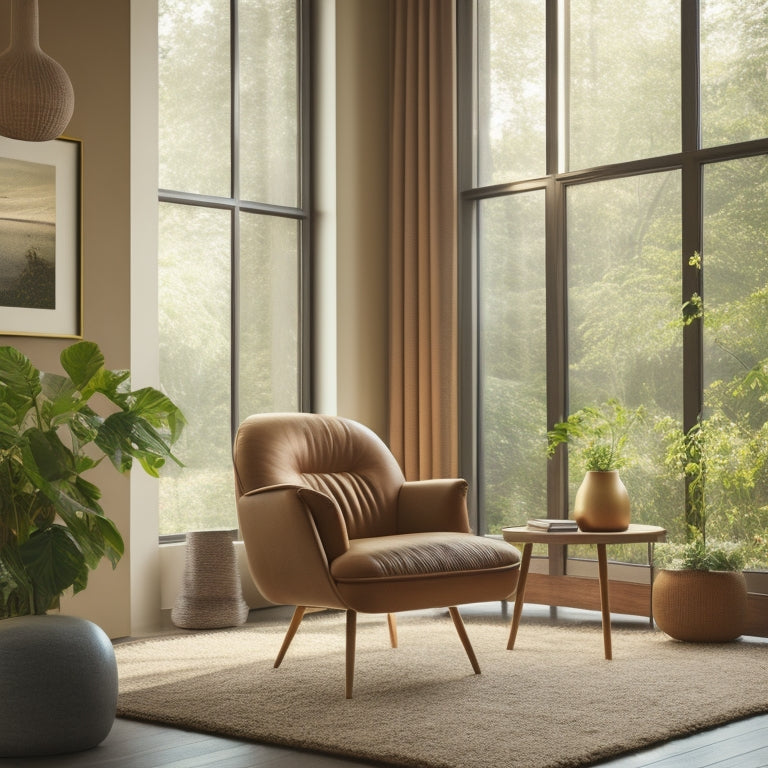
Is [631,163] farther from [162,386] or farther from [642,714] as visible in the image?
[642,714]

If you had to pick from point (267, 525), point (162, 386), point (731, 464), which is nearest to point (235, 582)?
point (162, 386)

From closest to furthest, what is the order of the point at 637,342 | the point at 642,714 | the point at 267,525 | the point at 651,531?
the point at 642,714, the point at 267,525, the point at 651,531, the point at 637,342

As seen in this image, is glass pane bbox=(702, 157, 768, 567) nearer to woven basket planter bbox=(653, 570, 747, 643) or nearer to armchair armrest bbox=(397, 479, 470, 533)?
woven basket planter bbox=(653, 570, 747, 643)

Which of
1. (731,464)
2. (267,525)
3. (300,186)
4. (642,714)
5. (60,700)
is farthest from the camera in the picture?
(300,186)

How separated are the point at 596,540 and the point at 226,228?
7.73 feet

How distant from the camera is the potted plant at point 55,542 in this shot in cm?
294

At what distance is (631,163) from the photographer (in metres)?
5.22

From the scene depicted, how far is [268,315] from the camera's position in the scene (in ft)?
18.7

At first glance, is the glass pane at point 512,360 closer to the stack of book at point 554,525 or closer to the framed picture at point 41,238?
the stack of book at point 554,525

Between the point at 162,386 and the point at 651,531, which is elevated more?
the point at 162,386

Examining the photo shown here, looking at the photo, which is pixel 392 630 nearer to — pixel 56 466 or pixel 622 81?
pixel 56 466

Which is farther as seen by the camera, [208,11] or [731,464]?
[208,11]

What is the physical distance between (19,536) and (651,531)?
236 cm

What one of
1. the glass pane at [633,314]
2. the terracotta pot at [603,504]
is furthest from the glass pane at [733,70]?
the terracotta pot at [603,504]
